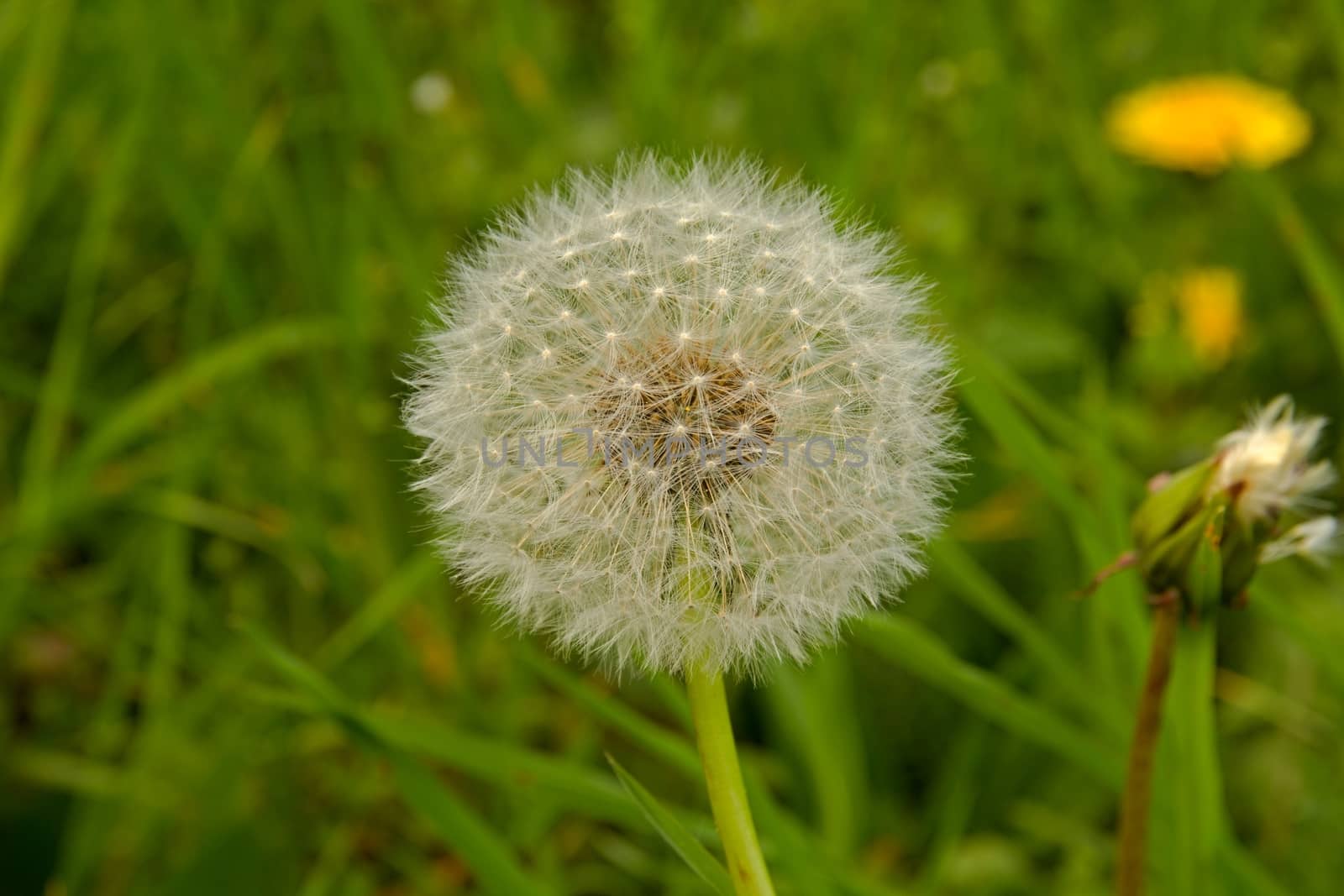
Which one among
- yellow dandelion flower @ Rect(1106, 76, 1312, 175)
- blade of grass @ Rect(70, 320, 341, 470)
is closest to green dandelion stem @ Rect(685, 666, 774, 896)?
blade of grass @ Rect(70, 320, 341, 470)

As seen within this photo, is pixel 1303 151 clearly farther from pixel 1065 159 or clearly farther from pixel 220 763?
pixel 220 763

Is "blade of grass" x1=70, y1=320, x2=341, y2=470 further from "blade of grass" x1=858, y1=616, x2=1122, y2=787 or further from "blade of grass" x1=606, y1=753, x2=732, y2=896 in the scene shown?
"blade of grass" x1=606, y1=753, x2=732, y2=896

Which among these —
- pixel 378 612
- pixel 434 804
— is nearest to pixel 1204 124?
pixel 378 612

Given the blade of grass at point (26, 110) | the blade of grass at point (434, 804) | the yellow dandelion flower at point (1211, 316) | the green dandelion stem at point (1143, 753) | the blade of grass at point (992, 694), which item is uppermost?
the yellow dandelion flower at point (1211, 316)

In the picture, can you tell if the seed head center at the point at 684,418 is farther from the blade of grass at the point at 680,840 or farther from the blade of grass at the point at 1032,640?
the blade of grass at the point at 1032,640

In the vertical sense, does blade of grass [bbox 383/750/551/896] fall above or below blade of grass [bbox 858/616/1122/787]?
below

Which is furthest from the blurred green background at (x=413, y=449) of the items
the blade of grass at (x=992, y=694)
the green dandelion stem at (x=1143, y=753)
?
the green dandelion stem at (x=1143, y=753)

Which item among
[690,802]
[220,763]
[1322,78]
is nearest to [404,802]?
[220,763]
